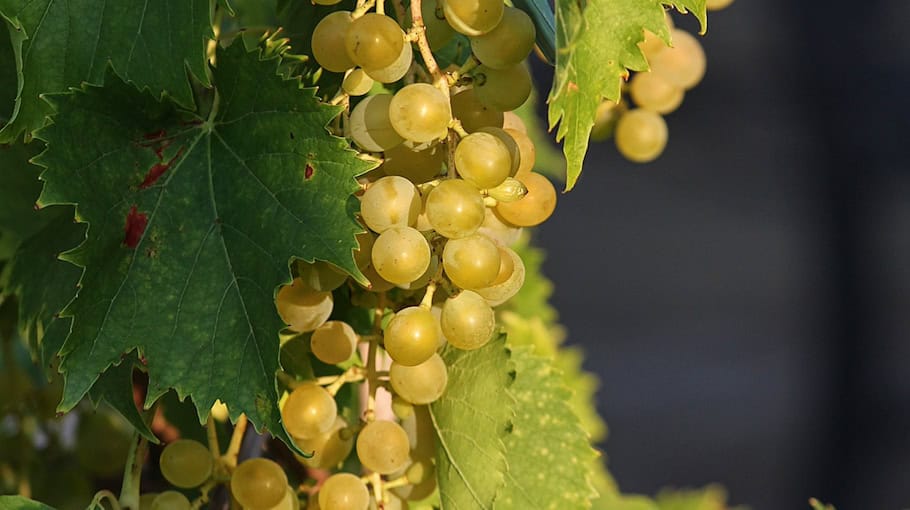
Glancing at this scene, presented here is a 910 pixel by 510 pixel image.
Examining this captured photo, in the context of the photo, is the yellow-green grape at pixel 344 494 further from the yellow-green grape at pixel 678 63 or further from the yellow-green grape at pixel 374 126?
the yellow-green grape at pixel 678 63

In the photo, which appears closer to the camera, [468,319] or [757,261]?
[468,319]

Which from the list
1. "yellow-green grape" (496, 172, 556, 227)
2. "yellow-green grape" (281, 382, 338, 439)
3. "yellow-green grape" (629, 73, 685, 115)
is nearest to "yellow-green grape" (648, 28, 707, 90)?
"yellow-green grape" (629, 73, 685, 115)

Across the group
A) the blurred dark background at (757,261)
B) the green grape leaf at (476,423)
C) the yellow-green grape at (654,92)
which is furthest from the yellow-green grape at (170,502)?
the blurred dark background at (757,261)

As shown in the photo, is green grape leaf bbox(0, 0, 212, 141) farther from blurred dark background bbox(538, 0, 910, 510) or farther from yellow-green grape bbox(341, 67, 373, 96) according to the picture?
blurred dark background bbox(538, 0, 910, 510)

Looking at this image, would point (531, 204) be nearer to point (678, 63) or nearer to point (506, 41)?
point (506, 41)

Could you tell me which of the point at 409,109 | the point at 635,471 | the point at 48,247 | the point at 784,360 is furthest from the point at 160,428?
the point at 784,360

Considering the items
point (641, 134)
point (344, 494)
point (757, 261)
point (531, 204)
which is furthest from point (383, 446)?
point (757, 261)
